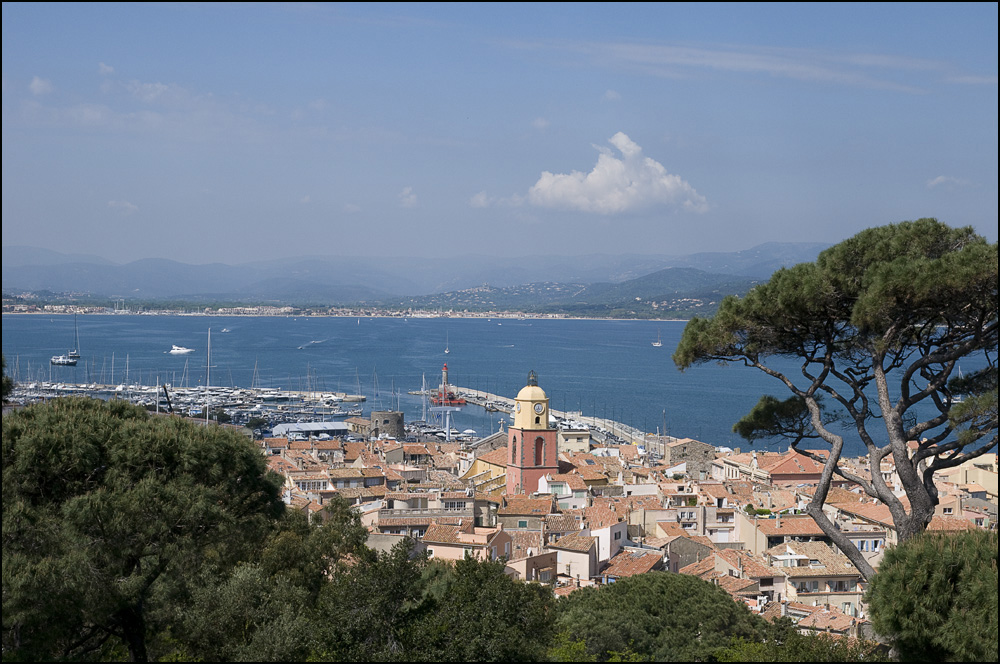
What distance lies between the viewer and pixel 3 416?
26.4ft

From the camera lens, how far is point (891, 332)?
6.83 metres

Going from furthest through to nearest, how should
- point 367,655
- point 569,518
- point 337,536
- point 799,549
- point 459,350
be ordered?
point 459,350
point 569,518
point 799,549
point 337,536
point 367,655

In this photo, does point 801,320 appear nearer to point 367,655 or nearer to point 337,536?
point 367,655

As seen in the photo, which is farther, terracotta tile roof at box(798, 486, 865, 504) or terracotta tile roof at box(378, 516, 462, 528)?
terracotta tile roof at box(798, 486, 865, 504)

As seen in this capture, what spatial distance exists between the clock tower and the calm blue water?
2541 cm

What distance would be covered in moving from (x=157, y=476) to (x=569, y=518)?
40.7ft

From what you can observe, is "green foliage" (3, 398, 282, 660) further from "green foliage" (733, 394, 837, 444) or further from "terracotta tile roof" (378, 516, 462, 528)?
"terracotta tile roof" (378, 516, 462, 528)

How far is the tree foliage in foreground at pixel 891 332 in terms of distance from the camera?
6.49 m

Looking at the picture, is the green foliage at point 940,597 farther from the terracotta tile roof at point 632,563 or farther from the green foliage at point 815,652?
the terracotta tile roof at point 632,563

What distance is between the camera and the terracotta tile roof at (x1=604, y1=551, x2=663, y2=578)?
17.0 m

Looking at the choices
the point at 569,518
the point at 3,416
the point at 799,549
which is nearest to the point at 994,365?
the point at 3,416

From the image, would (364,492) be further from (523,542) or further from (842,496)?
(842,496)

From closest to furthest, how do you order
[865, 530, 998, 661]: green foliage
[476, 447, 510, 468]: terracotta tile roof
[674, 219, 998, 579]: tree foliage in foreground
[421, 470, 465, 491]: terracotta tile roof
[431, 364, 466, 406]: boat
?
[865, 530, 998, 661]: green foliage, [674, 219, 998, 579]: tree foliage in foreground, [421, 470, 465, 491]: terracotta tile roof, [476, 447, 510, 468]: terracotta tile roof, [431, 364, 466, 406]: boat

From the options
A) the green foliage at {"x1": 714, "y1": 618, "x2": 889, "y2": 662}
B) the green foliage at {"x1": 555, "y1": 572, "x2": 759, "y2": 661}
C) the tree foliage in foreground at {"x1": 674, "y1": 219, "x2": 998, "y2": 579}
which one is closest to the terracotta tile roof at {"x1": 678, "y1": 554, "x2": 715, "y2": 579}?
the green foliage at {"x1": 555, "y1": 572, "x2": 759, "y2": 661}
